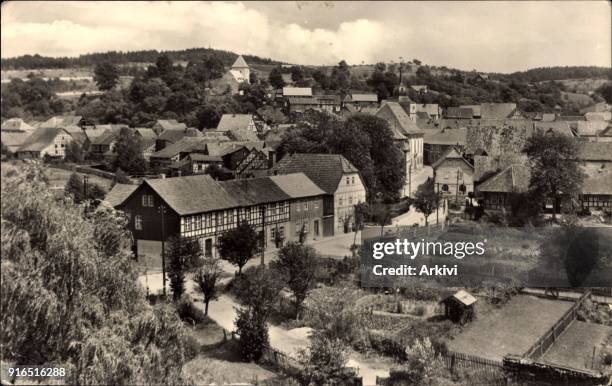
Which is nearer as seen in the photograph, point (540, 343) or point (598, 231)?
point (540, 343)

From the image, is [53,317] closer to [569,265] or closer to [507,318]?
[507,318]

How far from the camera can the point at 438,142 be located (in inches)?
3066

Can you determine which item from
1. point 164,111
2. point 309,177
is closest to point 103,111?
point 164,111

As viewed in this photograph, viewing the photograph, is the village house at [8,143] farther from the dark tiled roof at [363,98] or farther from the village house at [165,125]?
the dark tiled roof at [363,98]

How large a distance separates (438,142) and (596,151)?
29205 mm

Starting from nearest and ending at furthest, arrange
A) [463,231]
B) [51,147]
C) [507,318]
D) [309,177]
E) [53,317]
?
1. [53,317]
2. [507,318]
3. [463,231]
4. [309,177]
5. [51,147]

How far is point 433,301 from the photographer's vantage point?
27922 mm

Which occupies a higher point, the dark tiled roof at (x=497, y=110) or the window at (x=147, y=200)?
the dark tiled roof at (x=497, y=110)

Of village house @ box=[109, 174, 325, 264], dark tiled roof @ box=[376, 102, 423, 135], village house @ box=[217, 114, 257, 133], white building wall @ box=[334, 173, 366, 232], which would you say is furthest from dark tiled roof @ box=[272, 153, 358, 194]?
village house @ box=[217, 114, 257, 133]

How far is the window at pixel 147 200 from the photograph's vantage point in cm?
3388

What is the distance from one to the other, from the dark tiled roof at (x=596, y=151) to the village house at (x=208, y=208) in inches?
929

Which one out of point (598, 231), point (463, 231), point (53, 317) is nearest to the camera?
point (53, 317)

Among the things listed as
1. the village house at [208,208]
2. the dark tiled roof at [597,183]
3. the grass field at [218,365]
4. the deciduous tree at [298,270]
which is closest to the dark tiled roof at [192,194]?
the village house at [208,208]

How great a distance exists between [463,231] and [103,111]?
73.1 meters
